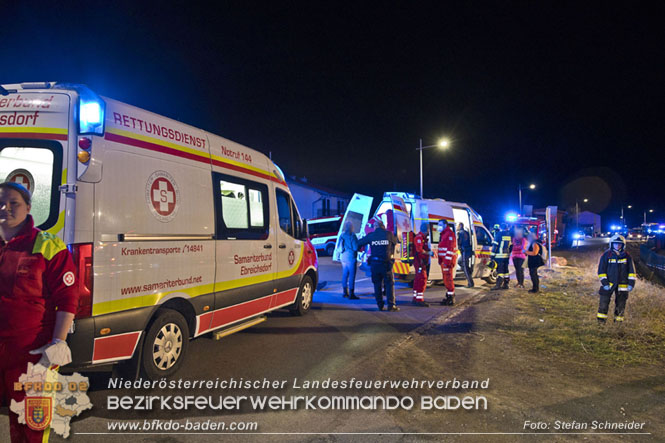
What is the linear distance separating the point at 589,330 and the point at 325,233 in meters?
18.7

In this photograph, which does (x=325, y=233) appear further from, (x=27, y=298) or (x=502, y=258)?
(x=27, y=298)

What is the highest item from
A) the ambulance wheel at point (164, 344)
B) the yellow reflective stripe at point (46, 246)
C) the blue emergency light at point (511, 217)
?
the blue emergency light at point (511, 217)

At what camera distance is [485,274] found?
12.6 m

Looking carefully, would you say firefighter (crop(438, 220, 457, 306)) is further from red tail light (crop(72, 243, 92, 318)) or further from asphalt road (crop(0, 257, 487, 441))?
red tail light (crop(72, 243, 92, 318))

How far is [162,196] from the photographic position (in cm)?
421

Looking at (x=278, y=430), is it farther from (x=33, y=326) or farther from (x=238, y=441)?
(x=33, y=326)

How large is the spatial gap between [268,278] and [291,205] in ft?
4.79

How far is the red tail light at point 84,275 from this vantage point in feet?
11.0

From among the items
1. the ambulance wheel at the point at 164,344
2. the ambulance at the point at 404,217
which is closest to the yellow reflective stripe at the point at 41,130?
the ambulance wheel at the point at 164,344

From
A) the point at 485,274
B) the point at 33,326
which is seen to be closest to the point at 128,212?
the point at 33,326

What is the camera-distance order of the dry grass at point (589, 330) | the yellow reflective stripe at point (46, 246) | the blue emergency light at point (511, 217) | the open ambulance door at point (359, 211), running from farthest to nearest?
the blue emergency light at point (511, 217) → the open ambulance door at point (359, 211) → the dry grass at point (589, 330) → the yellow reflective stripe at point (46, 246)

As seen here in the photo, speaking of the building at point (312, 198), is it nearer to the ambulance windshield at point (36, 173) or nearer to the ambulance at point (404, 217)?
the ambulance at point (404, 217)

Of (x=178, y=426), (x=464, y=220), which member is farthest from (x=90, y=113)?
(x=464, y=220)

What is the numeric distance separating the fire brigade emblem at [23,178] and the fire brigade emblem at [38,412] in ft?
6.35
